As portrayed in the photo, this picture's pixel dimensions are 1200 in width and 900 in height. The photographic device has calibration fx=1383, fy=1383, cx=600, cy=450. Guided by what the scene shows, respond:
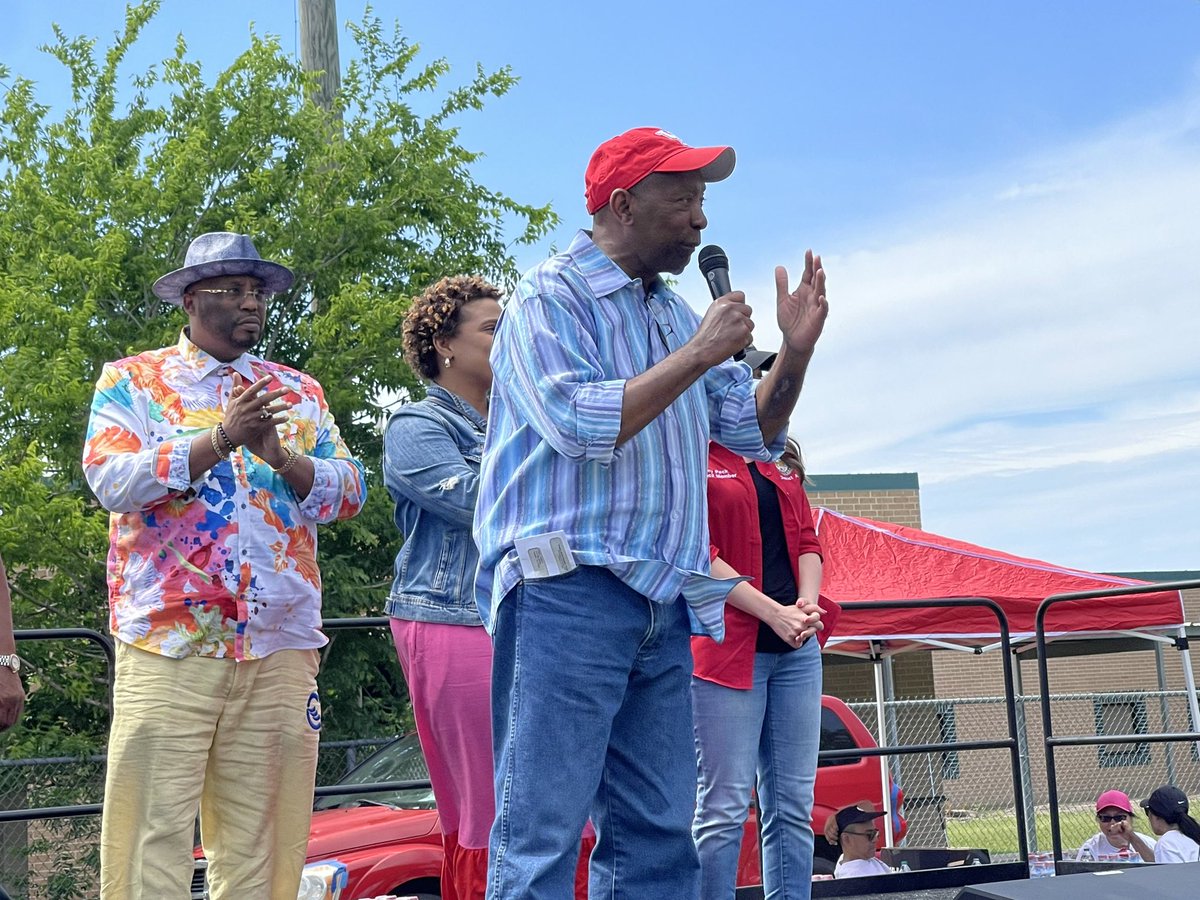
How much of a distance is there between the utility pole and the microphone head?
Answer: 1321 centimetres

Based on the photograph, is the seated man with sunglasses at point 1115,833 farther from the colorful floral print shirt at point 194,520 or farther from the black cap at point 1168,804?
the colorful floral print shirt at point 194,520

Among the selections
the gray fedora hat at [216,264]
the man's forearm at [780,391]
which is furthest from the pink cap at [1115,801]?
the gray fedora hat at [216,264]

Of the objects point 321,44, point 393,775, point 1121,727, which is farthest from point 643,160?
point 1121,727

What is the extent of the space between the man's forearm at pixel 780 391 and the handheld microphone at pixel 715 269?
89 mm

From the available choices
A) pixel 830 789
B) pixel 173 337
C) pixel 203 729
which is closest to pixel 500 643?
pixel 203 729

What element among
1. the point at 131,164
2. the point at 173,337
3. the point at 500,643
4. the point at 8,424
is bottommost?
the point at 500,643

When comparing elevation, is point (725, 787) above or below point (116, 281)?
below

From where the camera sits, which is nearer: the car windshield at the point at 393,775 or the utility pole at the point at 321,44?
the car windshield at the point at 393,775

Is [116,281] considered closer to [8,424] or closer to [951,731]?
[8,424]

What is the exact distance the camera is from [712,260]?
310cm

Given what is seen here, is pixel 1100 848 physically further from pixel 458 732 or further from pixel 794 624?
pixel 458 732

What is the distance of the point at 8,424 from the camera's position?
13766mm

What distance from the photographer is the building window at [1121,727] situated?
55.9 feet

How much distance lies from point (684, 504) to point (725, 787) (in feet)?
4.88
